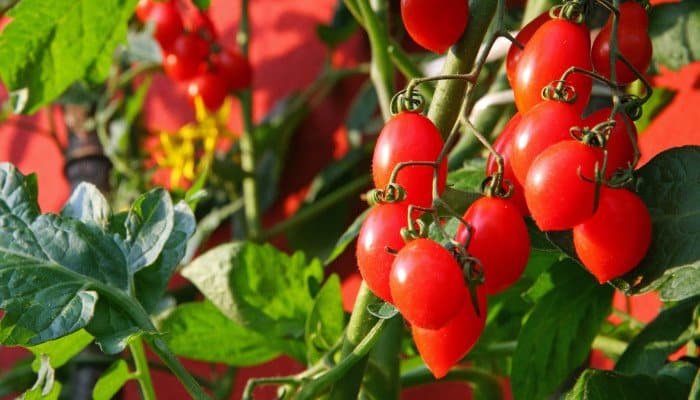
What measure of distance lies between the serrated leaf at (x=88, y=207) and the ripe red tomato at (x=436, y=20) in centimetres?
22

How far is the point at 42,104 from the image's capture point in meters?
0.73

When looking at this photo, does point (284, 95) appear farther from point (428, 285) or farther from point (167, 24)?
point (428, 285)

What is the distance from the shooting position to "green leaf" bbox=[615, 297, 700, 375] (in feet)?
1.84

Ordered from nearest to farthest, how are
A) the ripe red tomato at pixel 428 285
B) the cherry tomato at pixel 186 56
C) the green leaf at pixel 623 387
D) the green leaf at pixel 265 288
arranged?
the ripe red tomato at pixel 428 285 → the green leaf at pixel 623 387 → the green leaf at pixel 265 288 → the cherry tomato at pixel 186 56

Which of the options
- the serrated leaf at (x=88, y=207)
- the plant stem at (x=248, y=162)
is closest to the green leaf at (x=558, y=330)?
the serrated leaf at (x=88, y=207)

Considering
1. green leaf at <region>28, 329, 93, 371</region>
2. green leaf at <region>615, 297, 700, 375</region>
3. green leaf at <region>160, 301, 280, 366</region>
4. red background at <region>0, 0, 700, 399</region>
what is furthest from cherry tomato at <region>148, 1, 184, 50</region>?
green leaf at <region>615, 297, 700, 375</region>

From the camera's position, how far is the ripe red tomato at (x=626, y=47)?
0.44m

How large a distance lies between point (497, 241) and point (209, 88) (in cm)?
77

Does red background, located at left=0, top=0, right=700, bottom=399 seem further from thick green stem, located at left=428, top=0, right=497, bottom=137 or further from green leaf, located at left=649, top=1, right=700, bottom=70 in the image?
thick green stem, located at left=428, top=0, right=497, bottom=137

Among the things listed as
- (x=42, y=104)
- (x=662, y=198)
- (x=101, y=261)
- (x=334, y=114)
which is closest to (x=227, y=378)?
(x=334, y=114)

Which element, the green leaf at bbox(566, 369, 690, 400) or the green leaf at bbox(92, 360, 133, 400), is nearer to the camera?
the green leaf at bbox(566, 369, 690, 400)

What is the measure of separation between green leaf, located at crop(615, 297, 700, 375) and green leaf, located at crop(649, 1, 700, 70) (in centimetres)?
20

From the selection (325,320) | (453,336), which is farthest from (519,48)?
(325,320)

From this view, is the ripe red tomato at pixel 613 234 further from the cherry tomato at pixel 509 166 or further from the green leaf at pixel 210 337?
the green leaf at pixel 210 337
